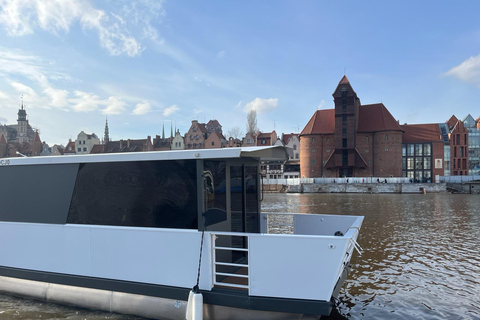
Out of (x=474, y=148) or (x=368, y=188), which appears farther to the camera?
(x=474, y=148)

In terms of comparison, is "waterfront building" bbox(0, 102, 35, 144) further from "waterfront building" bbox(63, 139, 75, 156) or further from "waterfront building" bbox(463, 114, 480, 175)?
"waterfront building" bbox(463, 114, 480, 175)

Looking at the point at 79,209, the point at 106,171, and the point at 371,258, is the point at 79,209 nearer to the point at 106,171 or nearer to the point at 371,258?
the point at 106,171

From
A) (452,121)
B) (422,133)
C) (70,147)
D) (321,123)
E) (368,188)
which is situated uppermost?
(452,121)

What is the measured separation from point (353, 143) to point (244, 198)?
5877 cm

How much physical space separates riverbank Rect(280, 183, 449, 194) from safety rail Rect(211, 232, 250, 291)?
5077 cm

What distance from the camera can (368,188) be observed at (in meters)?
53.5

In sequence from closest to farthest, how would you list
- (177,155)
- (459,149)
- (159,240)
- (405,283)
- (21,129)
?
(177,155), (159,240), (405,283), (459,149), (21,129)

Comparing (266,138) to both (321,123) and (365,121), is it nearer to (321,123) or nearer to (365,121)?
(321,123)

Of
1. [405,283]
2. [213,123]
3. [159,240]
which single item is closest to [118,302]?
[159,240]

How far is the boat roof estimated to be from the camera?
17.1 ft

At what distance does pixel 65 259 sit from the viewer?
6266 millimetres

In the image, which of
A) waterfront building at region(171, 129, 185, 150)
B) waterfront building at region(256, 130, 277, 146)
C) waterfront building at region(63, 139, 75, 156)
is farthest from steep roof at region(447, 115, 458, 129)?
waterfront building at region(63, 139, 75, 156)

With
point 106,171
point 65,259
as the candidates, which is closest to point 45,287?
point 65,259

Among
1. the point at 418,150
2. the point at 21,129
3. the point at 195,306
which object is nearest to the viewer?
the point at 195,306
